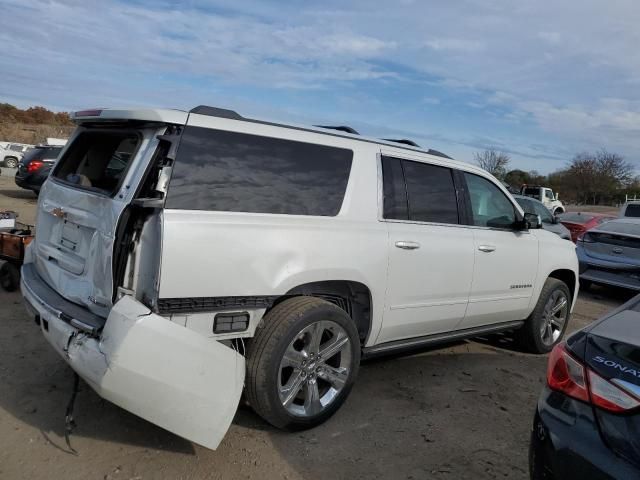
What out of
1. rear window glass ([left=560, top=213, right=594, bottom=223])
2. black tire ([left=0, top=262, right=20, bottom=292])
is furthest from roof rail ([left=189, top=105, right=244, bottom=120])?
rear window glass ([left=560, top=213, right=594, bottom=223])

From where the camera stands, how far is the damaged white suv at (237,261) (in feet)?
9.54

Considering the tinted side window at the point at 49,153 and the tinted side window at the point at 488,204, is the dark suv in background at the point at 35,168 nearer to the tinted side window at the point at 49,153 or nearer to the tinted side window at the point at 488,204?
the tinted side window at the point at 49,153

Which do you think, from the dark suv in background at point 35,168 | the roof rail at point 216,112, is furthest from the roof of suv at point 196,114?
the dark suv in background at point 35,168

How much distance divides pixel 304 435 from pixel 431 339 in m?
1.41

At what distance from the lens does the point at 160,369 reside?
2.79 metres

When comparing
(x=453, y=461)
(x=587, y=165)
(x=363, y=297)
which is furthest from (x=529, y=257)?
(x=587, y=165)

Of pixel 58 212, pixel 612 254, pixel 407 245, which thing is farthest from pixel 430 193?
pixel 612 254

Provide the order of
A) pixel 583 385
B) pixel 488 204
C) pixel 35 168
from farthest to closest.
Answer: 1. pixel 35 168
2. pixel 488 204
3. pixel 583 385

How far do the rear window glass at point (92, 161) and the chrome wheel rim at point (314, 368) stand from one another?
64.2 inches

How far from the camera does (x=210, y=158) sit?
125 inches

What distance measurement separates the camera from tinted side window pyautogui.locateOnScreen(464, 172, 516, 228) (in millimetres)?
4859

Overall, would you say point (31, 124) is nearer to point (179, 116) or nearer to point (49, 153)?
point (49, 153)

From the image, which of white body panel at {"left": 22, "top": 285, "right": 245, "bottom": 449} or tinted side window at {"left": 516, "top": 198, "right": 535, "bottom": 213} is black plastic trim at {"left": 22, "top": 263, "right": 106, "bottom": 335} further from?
tinted side window at {"left": 516, "top": 198, "right": 535, "bottom": 213}

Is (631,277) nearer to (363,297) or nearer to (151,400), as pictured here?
(363,297)
